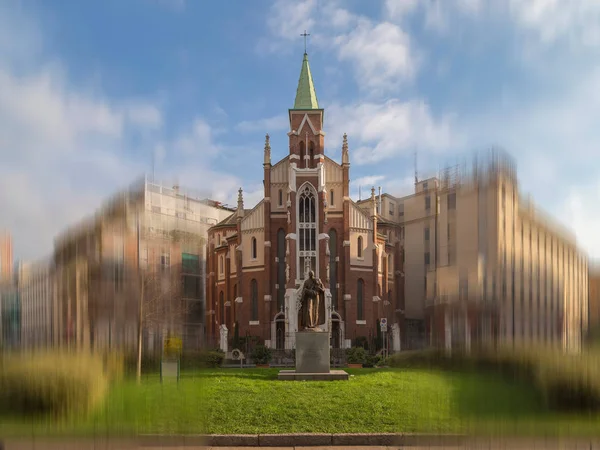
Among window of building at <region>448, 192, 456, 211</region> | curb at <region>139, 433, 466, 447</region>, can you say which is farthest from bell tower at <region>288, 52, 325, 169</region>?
window of building at <region>448, 192, 456, 211</region>

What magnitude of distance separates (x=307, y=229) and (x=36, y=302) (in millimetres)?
57999

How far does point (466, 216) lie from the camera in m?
5.82

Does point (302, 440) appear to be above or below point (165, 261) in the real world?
below

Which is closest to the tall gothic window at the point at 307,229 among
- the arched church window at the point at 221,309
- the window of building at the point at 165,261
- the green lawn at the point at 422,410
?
the arched church window at the point at 221,309

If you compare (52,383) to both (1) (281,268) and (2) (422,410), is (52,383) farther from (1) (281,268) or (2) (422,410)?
(1) (281,268)

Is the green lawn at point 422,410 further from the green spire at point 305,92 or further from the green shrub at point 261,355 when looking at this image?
the green spire at point 305,92

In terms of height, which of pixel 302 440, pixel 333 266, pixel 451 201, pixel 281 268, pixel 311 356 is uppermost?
pixel 451 201

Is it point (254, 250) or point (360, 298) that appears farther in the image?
point (254, 250)

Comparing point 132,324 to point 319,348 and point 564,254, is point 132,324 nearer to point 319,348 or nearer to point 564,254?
point 564,254

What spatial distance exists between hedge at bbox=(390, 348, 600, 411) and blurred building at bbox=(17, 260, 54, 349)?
437cm

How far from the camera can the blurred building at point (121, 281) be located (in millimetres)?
5754

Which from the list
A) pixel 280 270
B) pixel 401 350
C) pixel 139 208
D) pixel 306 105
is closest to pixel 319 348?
pixel 401 350

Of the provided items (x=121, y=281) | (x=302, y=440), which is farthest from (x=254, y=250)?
(x=121, y=281)

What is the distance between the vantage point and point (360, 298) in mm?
64250
